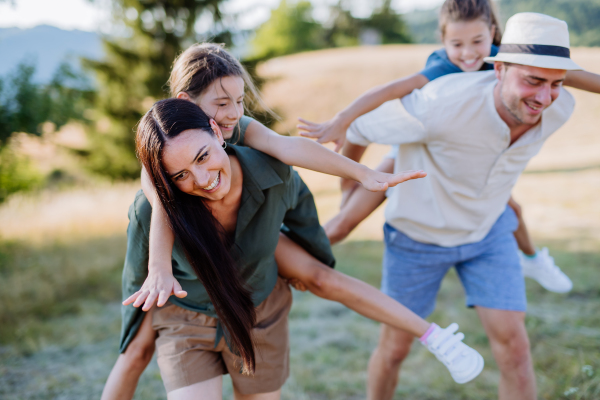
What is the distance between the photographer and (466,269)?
2859 mm

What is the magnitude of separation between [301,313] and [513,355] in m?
3.02

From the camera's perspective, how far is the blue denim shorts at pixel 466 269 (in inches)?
104

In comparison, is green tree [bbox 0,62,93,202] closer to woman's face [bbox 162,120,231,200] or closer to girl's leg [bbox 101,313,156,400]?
girl's leg [bbox 101,313,156,400]

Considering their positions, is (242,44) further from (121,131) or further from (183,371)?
(183,371)

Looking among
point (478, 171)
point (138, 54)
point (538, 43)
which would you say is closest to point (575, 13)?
point (538, 43)

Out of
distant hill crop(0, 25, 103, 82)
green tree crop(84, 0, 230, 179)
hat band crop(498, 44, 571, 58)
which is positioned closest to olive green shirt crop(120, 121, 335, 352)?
hat band crop(498, 44, 571, 58)

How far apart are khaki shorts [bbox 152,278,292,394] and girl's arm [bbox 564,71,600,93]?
79.3 inches

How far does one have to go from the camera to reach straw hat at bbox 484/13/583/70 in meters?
2.32

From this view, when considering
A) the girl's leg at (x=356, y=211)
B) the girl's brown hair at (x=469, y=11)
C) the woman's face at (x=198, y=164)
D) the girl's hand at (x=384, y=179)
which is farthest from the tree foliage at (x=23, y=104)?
the girl's hand at (x=384, y=179)

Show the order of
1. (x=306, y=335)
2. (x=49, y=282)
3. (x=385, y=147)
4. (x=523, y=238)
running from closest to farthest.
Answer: (x=523, y=238) → (x=306, y=335) → (x=49, y=282) → (x=385, y=147)

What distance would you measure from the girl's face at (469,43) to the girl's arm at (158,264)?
7.08 feet

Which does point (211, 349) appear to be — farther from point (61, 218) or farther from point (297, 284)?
point (61, 218)

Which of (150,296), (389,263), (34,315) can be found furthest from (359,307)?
(34,315)

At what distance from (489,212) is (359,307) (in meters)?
1.00
